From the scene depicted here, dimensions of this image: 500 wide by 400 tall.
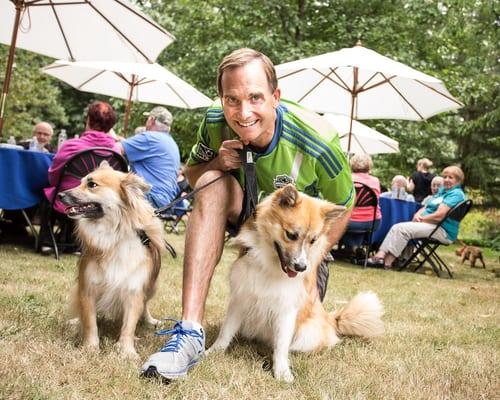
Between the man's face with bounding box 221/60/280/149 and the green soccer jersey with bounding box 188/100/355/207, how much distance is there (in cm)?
16

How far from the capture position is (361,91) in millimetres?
8547

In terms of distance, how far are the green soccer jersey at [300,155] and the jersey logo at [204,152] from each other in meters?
0.07

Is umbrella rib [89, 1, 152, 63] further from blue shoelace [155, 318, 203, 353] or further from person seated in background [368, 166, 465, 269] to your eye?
person seated in background [368, 166, 465, 269]

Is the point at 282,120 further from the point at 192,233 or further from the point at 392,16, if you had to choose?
the point at 392,16

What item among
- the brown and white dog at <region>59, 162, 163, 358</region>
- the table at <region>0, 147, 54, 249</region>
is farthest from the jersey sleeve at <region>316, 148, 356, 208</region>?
the table at <region>0, 147, 54, 249</region>

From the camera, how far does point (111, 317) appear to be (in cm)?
303

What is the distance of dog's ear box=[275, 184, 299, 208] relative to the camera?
7.95 ft

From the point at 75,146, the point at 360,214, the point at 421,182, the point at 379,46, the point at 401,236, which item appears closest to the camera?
the point at 75,146

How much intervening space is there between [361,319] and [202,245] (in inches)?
42.9

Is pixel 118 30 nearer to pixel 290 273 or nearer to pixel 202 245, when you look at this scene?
pixel 202 245

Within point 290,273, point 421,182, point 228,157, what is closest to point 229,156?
point 228,157

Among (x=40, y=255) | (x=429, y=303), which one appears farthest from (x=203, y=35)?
(x=429, y=303)

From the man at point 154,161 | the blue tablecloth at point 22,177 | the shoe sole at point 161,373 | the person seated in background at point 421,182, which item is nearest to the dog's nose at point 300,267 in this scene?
the shoe sole at point 161,373

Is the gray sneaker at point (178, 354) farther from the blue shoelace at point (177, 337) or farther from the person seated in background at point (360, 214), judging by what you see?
the person seated in background at point (360, 214)
